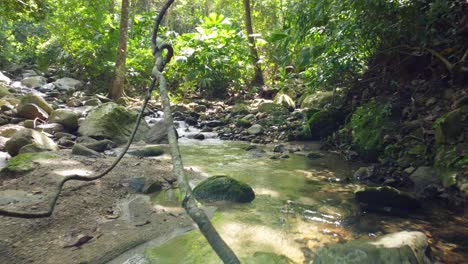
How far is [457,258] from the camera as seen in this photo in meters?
2.57

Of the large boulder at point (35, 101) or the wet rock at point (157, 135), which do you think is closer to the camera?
the wet rock at point (157, 135)

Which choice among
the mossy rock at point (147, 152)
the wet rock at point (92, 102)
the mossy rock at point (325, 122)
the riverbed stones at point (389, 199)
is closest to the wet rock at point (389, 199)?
the riverbed stones at point (389, 199)

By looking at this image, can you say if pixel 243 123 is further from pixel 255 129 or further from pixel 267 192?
pixel 267 192

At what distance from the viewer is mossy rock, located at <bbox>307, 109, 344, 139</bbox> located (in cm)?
696

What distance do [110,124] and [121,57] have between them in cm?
439

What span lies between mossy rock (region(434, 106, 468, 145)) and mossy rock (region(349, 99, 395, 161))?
1.11 metres

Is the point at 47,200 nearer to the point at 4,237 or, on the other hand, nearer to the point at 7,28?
the point at 4,237

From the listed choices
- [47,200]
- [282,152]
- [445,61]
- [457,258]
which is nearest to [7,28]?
[282,152]

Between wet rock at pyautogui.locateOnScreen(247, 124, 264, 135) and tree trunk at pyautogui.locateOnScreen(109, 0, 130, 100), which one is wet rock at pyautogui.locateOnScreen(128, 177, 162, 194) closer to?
wet rock at pyautogui.locateOnScreen(247, 124, 264, 135)

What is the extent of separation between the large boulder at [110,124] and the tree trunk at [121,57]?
12.5ft

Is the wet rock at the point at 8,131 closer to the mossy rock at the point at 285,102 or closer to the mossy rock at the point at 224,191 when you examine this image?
the mossy rock at the point at 224,191

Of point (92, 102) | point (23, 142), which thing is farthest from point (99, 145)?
point (92, 102)

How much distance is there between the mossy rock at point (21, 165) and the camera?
3.62 metres

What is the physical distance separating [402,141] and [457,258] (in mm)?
2636
